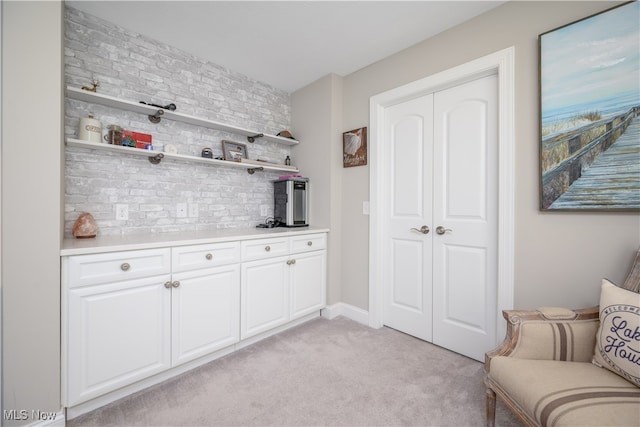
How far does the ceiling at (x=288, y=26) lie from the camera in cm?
186

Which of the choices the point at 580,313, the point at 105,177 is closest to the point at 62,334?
the point at 105,177

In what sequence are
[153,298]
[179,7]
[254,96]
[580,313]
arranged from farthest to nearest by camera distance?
[254,96], [179,7], [153,298], [580,313]

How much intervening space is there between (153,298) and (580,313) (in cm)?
229

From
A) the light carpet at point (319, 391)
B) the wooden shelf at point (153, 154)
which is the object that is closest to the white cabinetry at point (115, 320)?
the light carpet at point (319, 391)

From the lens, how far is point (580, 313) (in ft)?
4.33

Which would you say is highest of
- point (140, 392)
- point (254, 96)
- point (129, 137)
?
point (254, 96)

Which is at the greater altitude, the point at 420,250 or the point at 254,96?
the point at 254,96

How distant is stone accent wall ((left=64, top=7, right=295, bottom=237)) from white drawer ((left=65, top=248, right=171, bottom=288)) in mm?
619

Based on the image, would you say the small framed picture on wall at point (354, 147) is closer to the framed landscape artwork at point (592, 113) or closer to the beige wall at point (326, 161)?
the beige wall at point (326, 161)

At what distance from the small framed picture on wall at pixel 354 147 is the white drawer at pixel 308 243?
0.78 metres

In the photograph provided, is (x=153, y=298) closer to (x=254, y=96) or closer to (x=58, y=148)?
(x=58, y=148)

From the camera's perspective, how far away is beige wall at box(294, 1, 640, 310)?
1506 millimetres

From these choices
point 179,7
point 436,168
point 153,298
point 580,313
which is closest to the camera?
point 580,313

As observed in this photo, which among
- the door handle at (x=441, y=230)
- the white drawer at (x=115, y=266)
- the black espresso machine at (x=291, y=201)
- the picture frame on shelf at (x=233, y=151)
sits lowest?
the white drawer at (x=115, y=266)
